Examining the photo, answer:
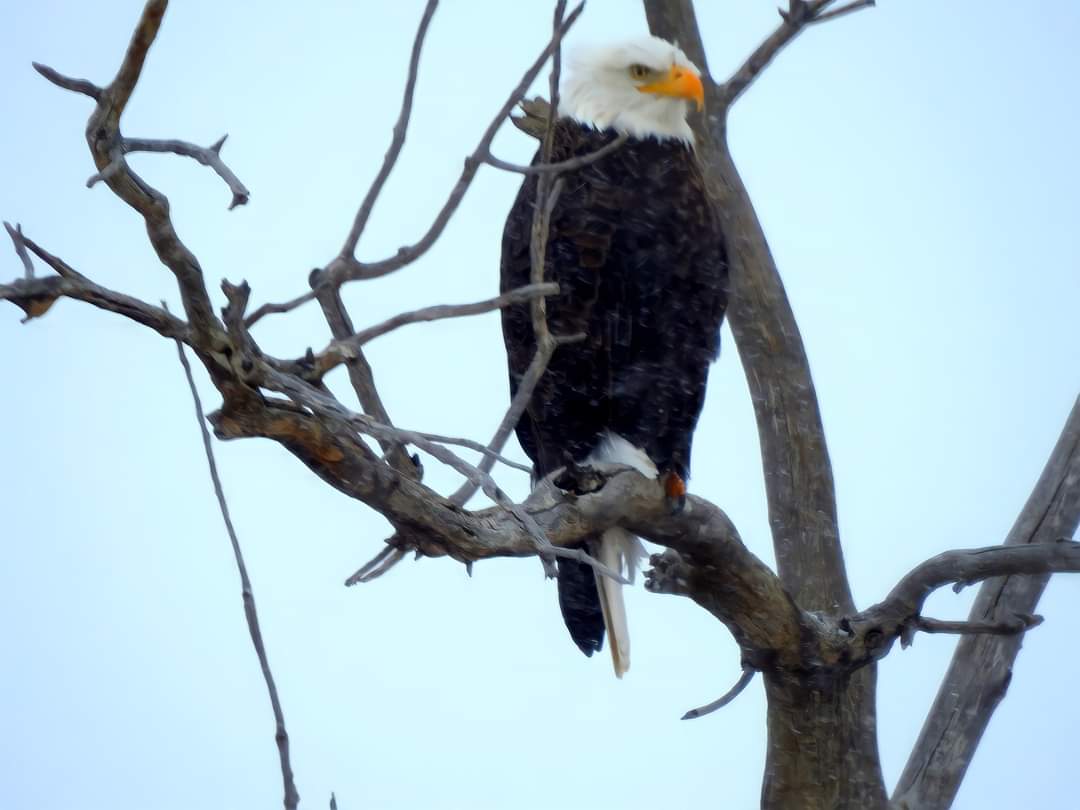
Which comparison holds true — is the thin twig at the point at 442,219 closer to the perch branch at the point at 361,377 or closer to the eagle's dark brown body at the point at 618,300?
the perch branch at the point at 361,377

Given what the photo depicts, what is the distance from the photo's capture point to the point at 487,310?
1.57m

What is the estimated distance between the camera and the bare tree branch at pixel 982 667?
3.17 m

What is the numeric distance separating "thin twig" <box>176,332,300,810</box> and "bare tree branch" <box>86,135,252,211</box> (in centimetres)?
21

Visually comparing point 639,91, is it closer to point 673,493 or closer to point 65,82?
point 673,493

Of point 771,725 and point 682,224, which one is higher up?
point 682,224

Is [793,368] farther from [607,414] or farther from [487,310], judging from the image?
[487,310]

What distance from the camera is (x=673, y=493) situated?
246 centimetres

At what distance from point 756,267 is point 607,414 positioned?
581mm

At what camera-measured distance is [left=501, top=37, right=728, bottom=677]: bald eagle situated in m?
3.03

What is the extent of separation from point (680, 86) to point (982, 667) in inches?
65.9

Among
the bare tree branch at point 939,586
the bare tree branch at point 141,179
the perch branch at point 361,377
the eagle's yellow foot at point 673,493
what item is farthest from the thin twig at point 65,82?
the bare tree branch at point 939,586

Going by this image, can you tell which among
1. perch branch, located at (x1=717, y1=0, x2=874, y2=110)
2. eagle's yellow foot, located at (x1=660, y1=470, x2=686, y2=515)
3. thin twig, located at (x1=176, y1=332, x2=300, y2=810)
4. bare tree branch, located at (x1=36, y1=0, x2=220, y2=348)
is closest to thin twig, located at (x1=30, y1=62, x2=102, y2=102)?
bare tree branch, located at (x1=36, y1=0, x2=220, y2=348)

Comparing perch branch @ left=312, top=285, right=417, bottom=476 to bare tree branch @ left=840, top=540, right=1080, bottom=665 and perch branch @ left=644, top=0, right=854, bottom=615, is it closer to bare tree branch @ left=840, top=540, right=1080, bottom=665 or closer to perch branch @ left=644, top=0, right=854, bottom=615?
bare tree branch @ left=840, top=540, right=1080, bottom=665

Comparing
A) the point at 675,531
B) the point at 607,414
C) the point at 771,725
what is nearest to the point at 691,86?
the point at 607,414
